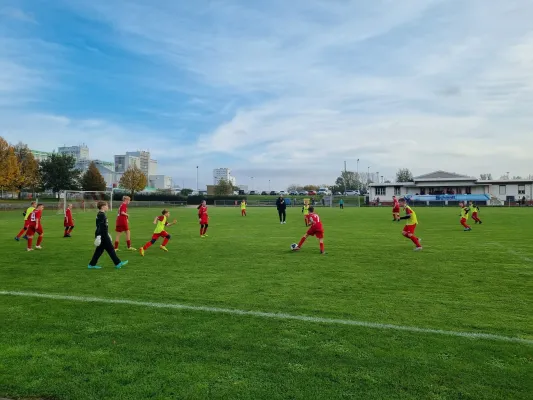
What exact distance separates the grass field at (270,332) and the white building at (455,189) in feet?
247

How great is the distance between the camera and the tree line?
197ft

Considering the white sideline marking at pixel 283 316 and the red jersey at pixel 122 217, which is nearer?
the white sideline marking at pixel 283 316

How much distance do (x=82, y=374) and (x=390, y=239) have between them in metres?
14.1

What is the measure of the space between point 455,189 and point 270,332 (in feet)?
310

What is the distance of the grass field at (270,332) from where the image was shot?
384 cm

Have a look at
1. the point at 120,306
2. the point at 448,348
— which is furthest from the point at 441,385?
the point at 120,306

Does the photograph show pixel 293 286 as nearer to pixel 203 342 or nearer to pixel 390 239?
pixel 203 342

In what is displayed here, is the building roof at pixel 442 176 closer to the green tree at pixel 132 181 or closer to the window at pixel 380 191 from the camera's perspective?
the window at pixel 380 191

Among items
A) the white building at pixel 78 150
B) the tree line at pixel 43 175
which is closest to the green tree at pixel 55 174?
the tree line at pixel 43 175

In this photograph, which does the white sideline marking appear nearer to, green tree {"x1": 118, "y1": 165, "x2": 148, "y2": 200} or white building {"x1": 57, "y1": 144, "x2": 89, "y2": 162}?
green tree {"x1": 118, "y1": 165, "x2": 148, "y2": 200}

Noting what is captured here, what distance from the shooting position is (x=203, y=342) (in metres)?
4.91

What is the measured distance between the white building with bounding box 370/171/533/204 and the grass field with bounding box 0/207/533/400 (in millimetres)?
75386

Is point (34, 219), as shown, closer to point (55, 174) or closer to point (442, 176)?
point (55, 174)

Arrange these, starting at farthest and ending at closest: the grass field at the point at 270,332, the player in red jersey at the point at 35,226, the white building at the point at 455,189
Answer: the white building at the point at 455,189, the player in red jersey at the point at 35,226, the grass field at the point at 270,332
